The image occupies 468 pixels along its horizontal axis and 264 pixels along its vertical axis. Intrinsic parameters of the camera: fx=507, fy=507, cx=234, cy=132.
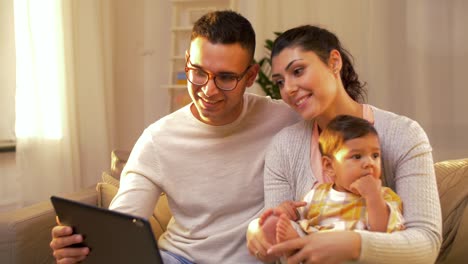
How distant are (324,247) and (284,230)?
0.34 feet

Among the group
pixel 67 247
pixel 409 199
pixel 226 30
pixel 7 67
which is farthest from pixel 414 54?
pixel 67 247

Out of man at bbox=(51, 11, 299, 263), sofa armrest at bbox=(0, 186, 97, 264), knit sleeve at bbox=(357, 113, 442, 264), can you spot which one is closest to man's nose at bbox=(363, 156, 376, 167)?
knit sleeve at bbox=(357, 113, 442, 264)

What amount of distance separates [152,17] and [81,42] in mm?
649

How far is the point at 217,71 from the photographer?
4.63 ft

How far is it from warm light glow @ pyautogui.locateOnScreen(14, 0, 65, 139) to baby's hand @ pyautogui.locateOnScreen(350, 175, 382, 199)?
93.9 inches

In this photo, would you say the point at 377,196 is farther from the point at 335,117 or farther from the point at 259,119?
the point at 259,119

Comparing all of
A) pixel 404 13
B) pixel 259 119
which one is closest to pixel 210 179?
pixel 259 119

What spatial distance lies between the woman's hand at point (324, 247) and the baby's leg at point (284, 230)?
23mm

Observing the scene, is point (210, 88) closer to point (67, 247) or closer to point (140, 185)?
point (140, 185)

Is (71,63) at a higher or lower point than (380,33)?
lower

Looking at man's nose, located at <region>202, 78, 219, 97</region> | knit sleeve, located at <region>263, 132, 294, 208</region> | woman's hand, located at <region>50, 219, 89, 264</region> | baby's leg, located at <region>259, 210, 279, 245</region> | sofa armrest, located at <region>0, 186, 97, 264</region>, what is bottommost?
sofa armrest, located at <region>0, 186, 97, 264</region>

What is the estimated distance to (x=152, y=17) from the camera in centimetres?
383

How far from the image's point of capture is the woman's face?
1.31 m

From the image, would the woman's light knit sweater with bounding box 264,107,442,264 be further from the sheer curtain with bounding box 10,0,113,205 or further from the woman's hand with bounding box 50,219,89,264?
the sheer curtain with bounding box 10,0,113,205
